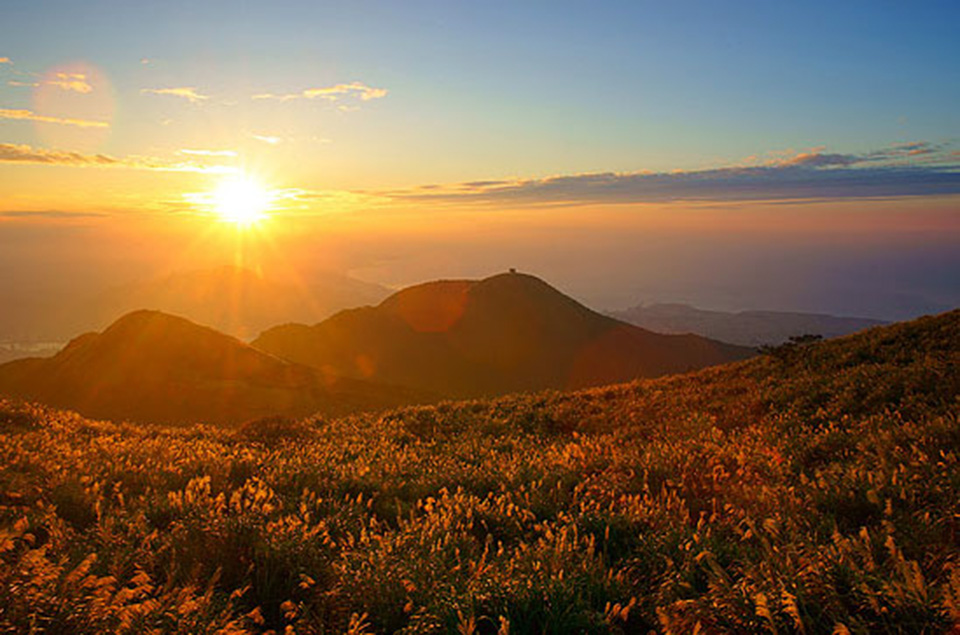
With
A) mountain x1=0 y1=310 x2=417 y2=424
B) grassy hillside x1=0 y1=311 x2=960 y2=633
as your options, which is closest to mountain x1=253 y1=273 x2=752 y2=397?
mountain x1=0 y1=310 x2=417 y2=424

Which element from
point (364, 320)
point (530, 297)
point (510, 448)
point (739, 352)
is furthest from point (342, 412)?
point (739, 352)

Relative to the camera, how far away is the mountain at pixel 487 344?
9300cm

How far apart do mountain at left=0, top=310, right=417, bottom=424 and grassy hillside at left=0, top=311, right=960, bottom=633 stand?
28.2 metres

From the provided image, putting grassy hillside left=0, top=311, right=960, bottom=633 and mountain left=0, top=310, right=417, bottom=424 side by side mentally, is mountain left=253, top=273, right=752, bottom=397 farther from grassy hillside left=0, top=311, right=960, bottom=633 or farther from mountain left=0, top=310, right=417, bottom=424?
grassy hillside left=0, top=311, right=960, bottom=633

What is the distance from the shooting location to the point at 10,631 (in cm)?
262

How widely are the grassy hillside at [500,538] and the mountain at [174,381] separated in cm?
2818

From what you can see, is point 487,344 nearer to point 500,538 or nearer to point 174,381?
point 174,381

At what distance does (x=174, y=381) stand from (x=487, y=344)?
67377 millimetres

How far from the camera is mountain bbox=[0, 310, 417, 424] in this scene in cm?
3644

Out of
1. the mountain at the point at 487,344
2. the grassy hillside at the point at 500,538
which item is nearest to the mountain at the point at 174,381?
the grassy hillside at the point at 500,538

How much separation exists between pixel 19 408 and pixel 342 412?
23127mm

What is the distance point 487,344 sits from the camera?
10369cm

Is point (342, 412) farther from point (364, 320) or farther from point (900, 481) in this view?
point (364, 320)

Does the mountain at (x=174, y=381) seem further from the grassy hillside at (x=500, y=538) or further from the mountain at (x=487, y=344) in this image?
the mountain at (x=487, y=344)
